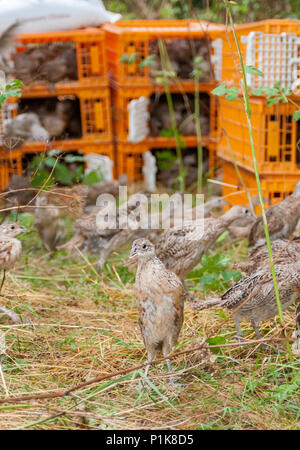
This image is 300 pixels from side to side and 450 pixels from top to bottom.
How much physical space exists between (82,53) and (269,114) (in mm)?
2874

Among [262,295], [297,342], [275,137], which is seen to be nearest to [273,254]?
[262,295]

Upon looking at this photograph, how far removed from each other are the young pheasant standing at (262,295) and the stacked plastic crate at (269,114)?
0.94 metres

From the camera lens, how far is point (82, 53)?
284 inches

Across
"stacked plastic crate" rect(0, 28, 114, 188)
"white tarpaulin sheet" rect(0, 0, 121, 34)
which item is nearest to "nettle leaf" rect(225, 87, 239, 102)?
"stacked plastic crate" rect(0, 28, 114, 188)

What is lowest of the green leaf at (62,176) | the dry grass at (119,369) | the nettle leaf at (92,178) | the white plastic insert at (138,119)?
the dry grass at (119,369)

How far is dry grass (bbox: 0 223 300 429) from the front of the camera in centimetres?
312

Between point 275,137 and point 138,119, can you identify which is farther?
point 138,119

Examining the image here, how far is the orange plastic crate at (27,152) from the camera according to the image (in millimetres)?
6621

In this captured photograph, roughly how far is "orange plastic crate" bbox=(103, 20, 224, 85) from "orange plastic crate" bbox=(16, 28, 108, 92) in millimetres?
203

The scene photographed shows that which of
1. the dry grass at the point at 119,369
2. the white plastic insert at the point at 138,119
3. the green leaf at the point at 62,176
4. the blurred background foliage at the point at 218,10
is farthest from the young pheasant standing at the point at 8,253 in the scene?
the blurred background foliage at the point at 218,10

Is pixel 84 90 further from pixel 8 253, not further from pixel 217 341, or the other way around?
pixel 217 341

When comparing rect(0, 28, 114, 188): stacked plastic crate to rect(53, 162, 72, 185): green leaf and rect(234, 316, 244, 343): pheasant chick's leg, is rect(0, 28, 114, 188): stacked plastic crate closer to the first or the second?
rect(53, 162, 72, 185): green leaf

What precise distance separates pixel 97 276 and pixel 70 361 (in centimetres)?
155

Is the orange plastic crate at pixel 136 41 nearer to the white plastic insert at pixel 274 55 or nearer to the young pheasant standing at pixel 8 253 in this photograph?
the white plastic insert at pixel 274 55
